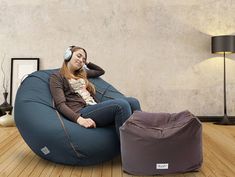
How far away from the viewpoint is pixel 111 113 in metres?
2.55

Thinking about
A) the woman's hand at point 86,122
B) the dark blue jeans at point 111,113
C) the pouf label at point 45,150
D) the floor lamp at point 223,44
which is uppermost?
the floor lamp at point 223,44

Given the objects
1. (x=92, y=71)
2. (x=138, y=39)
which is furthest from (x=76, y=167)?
(x=138, y=39)

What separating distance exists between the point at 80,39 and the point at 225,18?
6.81ft

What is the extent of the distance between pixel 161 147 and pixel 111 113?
0.49 meters

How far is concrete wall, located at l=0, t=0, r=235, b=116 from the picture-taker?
477cm

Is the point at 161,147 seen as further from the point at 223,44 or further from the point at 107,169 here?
the point at 223,44

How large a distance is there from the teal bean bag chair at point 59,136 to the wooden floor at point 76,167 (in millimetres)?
82

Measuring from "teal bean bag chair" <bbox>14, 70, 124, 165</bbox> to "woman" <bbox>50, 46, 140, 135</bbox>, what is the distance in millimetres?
67

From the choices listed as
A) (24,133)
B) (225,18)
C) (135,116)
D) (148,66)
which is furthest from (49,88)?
(225,18)

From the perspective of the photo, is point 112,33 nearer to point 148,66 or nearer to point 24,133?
point 148,66

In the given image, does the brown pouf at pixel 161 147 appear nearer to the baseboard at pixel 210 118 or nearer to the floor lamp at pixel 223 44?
the floor lamp at pixel 223 44

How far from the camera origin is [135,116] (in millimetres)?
2486

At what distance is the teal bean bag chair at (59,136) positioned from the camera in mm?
2480

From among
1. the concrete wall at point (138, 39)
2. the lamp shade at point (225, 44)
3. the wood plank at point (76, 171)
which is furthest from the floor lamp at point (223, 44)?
the wood plank at point (76, 171)
